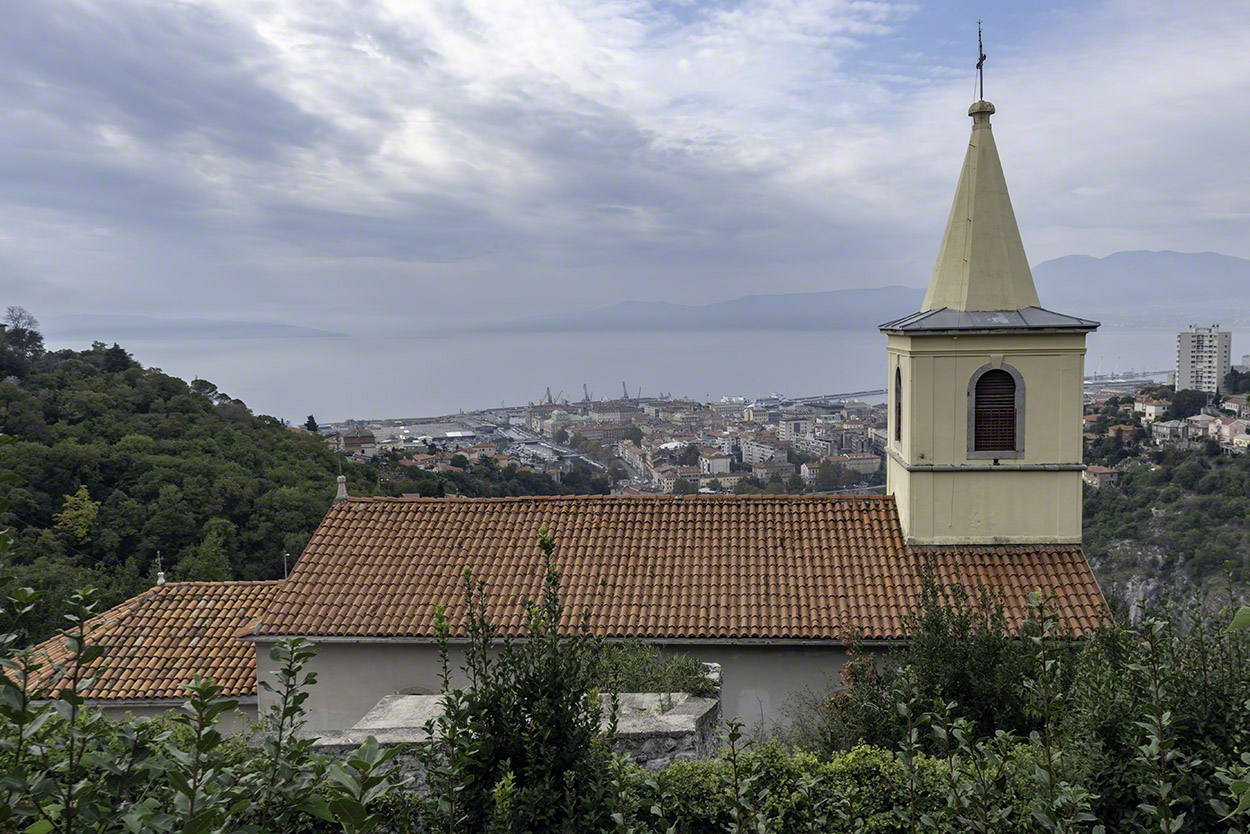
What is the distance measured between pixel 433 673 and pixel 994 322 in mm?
9049

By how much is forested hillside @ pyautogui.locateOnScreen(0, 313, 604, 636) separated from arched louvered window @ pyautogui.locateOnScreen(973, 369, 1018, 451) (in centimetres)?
1776

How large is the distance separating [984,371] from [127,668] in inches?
505

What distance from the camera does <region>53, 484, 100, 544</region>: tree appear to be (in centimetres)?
2146

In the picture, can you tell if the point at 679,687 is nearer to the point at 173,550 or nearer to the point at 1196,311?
the point at 173,550

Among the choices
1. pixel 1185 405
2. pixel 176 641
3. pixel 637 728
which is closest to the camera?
pixel 637 728

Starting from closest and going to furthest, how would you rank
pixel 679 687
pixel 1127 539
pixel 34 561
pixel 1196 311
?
pixel 679 687 → pixel 34 561 → pixel 1127 539 → pixel 1196 311

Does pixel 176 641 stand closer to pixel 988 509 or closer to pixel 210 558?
pixel 210 558

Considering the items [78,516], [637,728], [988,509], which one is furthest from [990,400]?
[78,516]

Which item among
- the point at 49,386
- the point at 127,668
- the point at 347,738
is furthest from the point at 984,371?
the point at 49,386

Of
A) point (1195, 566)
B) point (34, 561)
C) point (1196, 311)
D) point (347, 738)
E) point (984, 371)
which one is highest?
point (1196, 311)

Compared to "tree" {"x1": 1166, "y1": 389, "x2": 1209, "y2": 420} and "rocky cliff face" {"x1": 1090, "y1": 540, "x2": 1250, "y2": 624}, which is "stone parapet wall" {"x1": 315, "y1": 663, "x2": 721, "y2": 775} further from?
"tree" {"x1": 1166, "y1": 389, "x2": 1209, "y2": 420}

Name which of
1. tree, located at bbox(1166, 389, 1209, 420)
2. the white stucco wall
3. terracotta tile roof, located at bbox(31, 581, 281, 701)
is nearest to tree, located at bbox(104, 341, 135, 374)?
terracotta tile roof, located at bbox(31, 581, 281, 701)

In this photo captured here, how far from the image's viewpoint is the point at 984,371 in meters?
11.4

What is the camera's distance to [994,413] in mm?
11508
